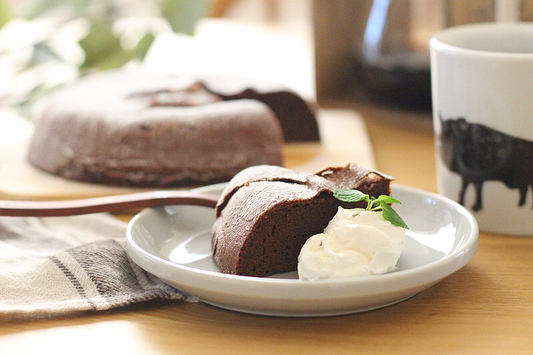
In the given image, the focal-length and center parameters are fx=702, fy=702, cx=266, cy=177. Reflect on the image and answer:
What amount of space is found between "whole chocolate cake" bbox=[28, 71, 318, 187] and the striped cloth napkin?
0.32m

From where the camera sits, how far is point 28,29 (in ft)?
7.25

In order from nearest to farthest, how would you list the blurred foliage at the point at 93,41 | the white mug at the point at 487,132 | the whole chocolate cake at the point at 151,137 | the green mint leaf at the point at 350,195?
1. the green mint leaf at the point at 350,195
2. the white mug at the point at 487,132
3. the whole chocolate cake at the point at 151,137
4. the blurred foliage at the point at 93,41

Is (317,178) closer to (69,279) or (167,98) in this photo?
(69,279)

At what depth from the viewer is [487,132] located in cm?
92

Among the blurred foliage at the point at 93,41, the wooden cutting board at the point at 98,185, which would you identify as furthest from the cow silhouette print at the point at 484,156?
the blurred foliage at the point at 93,41

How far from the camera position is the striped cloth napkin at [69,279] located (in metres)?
0.74

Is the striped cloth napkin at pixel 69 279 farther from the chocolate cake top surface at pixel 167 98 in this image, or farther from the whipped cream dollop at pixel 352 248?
the chocolate cake top surface at pixel 167 98

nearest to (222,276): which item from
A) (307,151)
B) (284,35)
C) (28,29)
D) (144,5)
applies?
(307,151)

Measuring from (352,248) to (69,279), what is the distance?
0.32 metres

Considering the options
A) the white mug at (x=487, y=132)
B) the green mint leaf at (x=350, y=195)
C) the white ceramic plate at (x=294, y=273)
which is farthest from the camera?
the white mug at (x=487, y=132)

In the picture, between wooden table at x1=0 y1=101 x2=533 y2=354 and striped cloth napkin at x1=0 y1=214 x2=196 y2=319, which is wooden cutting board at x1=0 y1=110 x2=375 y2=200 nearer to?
striped cloth napkin at x1=0 y1=214 x2=196 y2=319

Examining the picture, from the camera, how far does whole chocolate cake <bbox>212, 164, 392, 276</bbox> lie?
0.76m

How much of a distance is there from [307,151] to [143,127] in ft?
1.31

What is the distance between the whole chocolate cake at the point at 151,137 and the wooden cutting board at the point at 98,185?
3 centimetres
